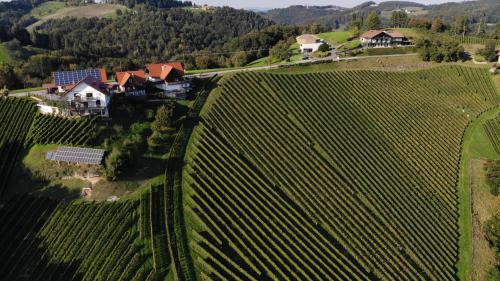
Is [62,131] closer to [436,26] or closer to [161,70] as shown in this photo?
[161,70]

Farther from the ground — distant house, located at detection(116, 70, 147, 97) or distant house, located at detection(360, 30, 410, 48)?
distant house, located at detection(360, 30, 410, 48)

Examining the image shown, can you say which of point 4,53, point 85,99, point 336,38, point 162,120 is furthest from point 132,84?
point 4,53

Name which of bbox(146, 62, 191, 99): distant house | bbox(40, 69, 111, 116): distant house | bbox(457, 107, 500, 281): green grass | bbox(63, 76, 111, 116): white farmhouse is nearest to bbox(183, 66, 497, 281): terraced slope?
bbox(457, 107, 500, 281): green grass

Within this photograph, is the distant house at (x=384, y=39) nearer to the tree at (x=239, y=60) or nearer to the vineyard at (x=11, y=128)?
the tree at (x=239, y=60)

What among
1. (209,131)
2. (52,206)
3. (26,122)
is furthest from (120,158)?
(26,122)

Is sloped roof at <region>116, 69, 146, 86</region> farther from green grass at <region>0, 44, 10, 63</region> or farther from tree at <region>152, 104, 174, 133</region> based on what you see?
green grass at <region>0, 44, 10, 63</region>
